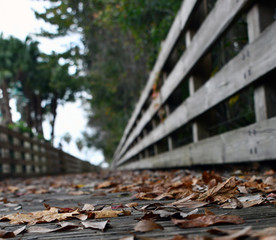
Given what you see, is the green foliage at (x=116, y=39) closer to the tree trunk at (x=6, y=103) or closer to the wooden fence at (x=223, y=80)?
the wooden fence at (x=223, y=80)

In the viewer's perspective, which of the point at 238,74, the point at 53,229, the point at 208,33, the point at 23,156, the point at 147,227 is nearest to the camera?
the point at 147,227

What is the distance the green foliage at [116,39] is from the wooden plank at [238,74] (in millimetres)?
3371

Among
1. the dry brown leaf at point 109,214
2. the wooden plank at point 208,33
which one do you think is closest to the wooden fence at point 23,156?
the wooden plank at point 208,33

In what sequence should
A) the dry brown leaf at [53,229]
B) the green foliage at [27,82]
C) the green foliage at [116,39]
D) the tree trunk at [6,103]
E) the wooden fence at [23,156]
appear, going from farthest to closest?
the green foliage at [27,82] → the tree trunk at [6,103] → the wooden fence at [23,156] → the green foliage at [116,39] → the dry brown leaf at [53,229]

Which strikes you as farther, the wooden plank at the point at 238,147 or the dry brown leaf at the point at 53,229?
the wooden plank at the point at 238,147

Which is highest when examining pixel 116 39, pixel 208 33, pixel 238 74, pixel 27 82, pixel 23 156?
pixel 27 82

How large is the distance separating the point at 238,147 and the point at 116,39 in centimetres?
909

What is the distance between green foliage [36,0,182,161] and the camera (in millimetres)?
6676

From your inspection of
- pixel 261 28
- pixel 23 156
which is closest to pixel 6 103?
pixel 23 156

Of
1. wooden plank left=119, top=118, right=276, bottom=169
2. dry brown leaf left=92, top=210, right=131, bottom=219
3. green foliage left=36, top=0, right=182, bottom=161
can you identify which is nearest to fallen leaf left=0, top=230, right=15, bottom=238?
dry brown leaf left=92, top=210, right=131, bottom=219

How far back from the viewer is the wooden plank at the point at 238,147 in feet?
6.40

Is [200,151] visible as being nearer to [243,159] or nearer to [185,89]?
[243,159]

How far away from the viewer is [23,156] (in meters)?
8.62

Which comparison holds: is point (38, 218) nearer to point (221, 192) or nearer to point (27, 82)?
point (221, 192)
